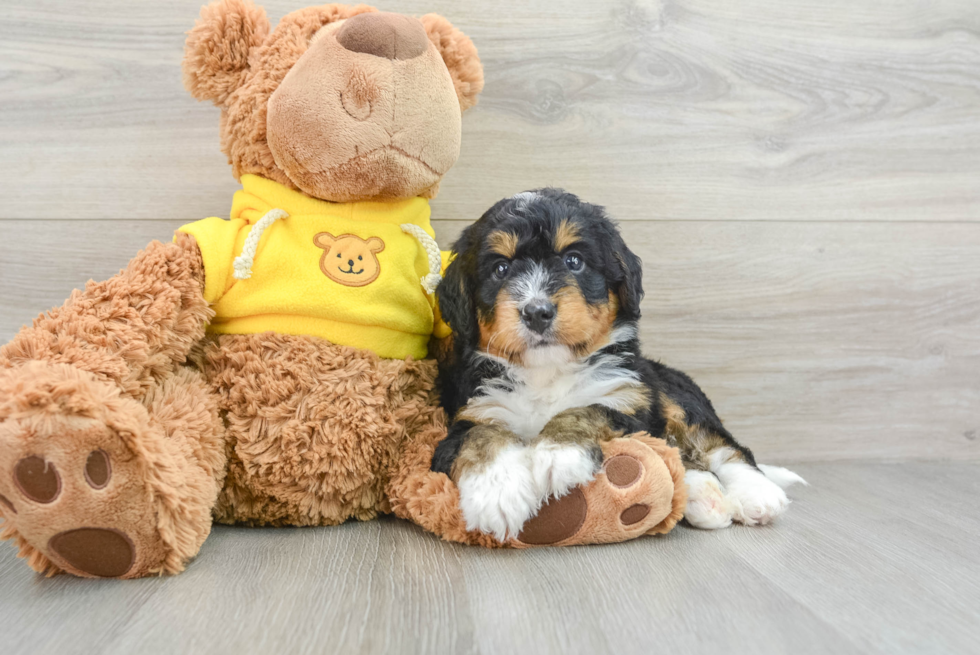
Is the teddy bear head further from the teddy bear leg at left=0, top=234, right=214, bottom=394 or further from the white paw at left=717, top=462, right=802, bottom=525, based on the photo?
the white paw at left=717, top=462, right=802, bottom=525

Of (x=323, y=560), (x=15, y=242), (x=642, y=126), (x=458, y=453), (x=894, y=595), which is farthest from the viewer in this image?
(x=642, y=126)

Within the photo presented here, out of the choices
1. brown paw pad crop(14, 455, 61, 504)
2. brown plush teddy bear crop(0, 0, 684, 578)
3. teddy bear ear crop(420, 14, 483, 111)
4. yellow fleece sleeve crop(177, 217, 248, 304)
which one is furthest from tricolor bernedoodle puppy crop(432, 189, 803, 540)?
brown paw pad crop(14, 455, 61, 504)

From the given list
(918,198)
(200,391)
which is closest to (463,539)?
(200,391)

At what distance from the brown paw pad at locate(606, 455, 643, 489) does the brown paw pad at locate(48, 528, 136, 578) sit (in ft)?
3.25

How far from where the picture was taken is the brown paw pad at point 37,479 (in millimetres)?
1271

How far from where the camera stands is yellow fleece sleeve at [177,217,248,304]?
1.72 metres

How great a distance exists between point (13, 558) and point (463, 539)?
990mm

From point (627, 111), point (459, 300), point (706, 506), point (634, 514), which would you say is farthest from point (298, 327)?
point (627, 111)

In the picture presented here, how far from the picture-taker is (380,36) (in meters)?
1.65

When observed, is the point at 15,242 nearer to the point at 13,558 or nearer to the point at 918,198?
the point at 13,558

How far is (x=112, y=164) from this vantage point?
7.45ft

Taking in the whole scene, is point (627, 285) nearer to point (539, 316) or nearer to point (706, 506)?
point (539, 316)

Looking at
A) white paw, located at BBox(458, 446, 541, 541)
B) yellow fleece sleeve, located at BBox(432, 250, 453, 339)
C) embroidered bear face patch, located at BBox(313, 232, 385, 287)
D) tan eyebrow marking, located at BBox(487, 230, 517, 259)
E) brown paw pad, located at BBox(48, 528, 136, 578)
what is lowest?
brown paw pad, located at BBox(48, 528, 136, 578)

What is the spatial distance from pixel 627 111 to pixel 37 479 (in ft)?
6.67
